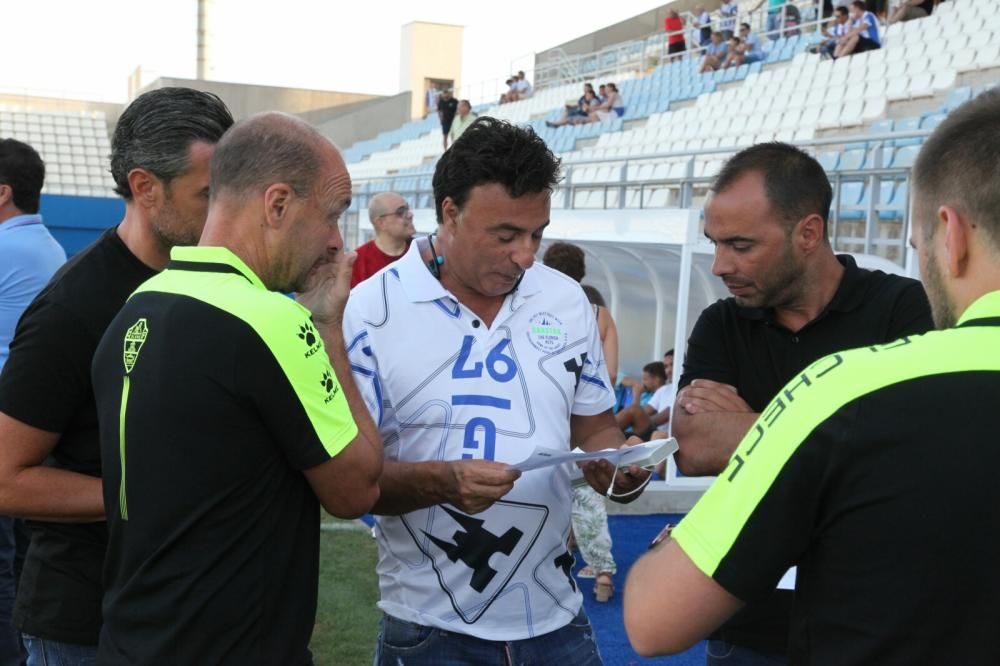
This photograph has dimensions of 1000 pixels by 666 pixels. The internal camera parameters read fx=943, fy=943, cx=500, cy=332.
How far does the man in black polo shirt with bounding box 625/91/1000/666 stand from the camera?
3.74 feet

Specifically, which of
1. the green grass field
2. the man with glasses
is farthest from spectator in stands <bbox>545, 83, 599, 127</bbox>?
the green grass field

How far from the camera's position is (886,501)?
1159mm

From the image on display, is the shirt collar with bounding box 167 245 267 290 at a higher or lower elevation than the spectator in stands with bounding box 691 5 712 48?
lower

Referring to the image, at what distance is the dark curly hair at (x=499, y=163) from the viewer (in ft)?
7.41

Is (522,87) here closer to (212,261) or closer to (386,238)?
(386,238)

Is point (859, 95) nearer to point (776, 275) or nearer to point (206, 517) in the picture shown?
point (776, 275)

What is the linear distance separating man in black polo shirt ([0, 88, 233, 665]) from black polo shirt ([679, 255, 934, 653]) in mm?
1283

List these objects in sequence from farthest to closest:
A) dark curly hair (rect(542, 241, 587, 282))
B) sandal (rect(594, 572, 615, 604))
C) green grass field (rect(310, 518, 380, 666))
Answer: dark curly hair (rect(542, 241, 587, 282)) < sandal (rect(594, 572, 615, 604)) < green grass field (rect(310, 518, 380, 666))

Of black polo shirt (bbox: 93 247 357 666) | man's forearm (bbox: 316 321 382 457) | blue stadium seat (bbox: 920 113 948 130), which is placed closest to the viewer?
black polo shirt (bbox: 93 247 357 666)

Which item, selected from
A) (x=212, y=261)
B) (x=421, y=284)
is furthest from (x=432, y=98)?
(x=212, y=261)

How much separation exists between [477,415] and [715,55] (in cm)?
1657

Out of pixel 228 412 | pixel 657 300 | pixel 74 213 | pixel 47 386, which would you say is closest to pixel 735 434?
pixel 228 412

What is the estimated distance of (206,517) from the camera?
5.25 feet

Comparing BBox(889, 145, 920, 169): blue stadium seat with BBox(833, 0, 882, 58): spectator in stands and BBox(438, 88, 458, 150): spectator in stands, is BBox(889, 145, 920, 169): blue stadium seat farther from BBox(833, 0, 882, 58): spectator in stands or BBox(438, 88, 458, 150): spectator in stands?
BBox(438, 88, 458, 150): spectator in stands
